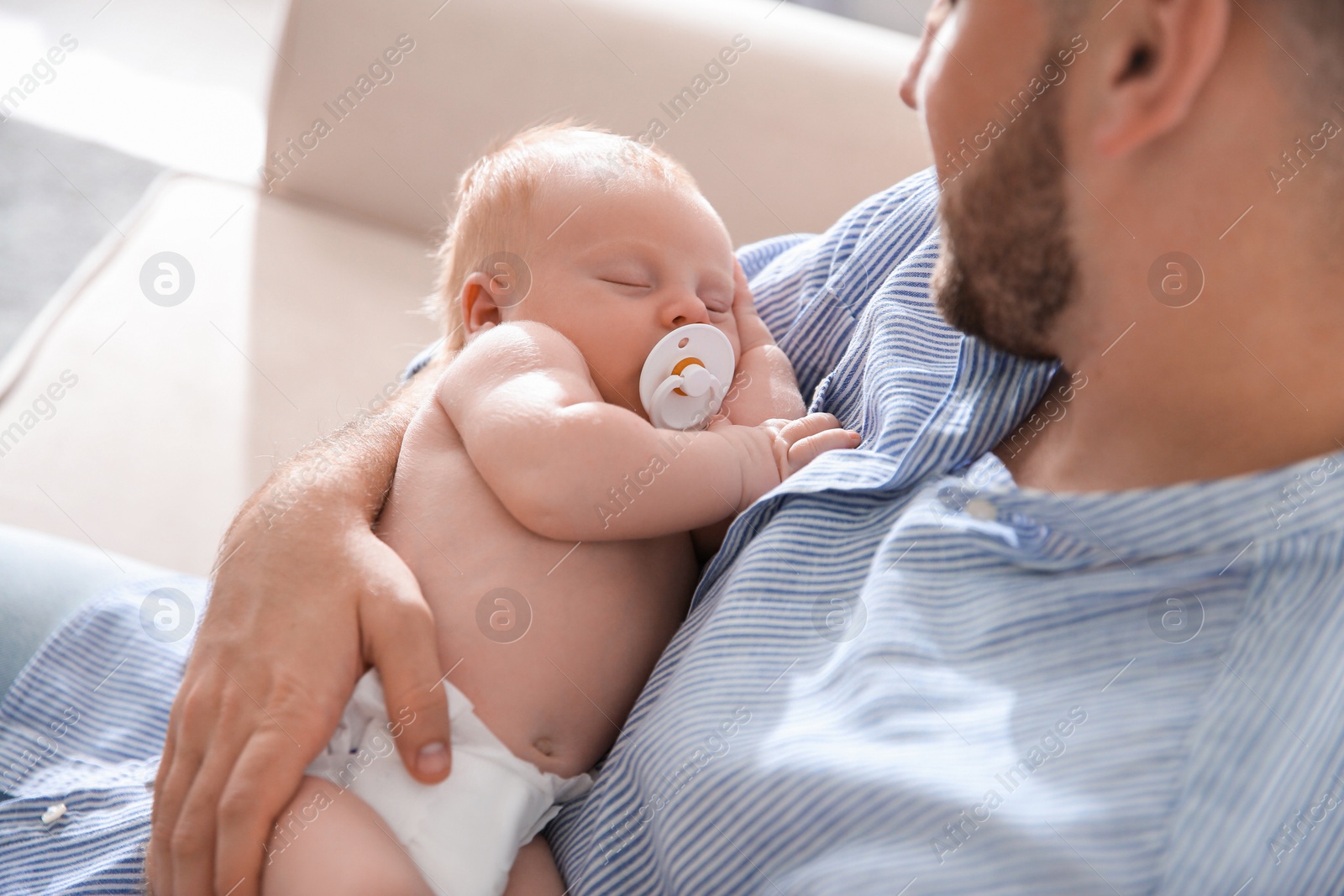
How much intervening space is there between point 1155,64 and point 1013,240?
16 centimetres

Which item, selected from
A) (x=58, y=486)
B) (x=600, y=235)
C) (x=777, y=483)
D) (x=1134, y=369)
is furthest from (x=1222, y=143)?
(x=58, y=486)

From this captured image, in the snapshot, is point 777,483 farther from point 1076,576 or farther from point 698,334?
point 1076,576

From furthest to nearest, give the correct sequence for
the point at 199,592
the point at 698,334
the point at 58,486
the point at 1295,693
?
the point at 58,486, the point at 199,592, the point at 698,334, the point at 1295,693

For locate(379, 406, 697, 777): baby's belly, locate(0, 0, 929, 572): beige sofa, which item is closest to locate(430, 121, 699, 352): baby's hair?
locate(379, 406, 697, 777): baby's belly

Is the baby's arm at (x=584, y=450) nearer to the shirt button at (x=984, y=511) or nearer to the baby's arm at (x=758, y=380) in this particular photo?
the baby's arm at (x=758, y=380)

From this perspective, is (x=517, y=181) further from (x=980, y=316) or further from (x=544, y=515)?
(x=980, y=316)

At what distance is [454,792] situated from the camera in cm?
86

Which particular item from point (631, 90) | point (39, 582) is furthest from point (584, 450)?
point (631, 90)

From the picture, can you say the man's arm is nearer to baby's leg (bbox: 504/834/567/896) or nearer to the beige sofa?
baby's leg (bbox: 504/834/567/896)

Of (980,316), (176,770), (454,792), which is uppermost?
Result: (980,316)

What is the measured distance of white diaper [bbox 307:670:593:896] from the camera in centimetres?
84

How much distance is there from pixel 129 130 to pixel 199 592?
7.63 feet

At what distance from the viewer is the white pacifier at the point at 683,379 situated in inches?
41.7

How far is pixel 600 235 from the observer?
112cm
